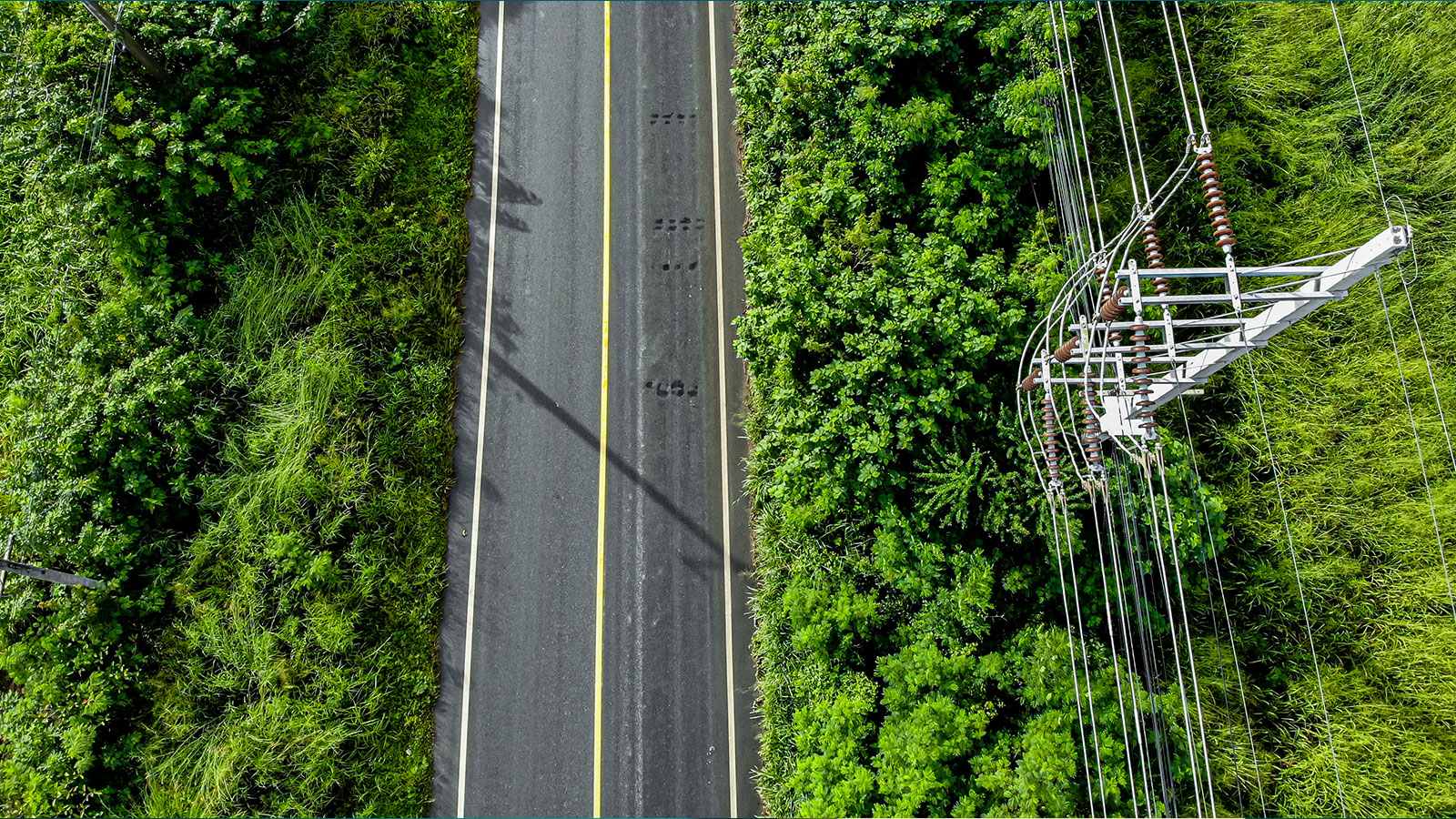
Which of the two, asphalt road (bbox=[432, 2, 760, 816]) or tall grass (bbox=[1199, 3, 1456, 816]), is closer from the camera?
tall grass (bbox=[1199, 3, 1456, 816])

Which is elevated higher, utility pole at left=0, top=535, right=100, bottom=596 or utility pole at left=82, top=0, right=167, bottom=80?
utility pole at left=82, top=0, right=167, bottom=80

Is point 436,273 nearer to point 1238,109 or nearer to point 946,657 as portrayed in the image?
point 946,657

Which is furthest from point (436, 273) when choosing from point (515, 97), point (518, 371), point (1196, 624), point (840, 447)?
point (1196, 624)

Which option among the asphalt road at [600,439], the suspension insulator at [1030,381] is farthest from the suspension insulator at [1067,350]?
the asphalt road at [600,439]

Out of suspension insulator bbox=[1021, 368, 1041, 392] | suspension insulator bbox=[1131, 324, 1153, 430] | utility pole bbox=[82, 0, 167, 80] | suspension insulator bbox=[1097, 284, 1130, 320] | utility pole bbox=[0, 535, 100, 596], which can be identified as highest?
utility pole bbox=[82, 0, 167, 80]

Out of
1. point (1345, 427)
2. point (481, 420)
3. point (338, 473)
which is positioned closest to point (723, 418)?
point (481, 420)

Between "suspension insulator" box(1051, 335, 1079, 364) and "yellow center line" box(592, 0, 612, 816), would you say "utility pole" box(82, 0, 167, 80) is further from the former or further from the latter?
"suspension insulator" box(1051, 335, 1079, 364)

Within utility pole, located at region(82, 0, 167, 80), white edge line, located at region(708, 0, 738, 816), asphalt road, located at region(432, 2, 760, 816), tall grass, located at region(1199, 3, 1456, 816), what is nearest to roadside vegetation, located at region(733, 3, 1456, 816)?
tall grass, located at region(1199, 3, 1456, 816)
